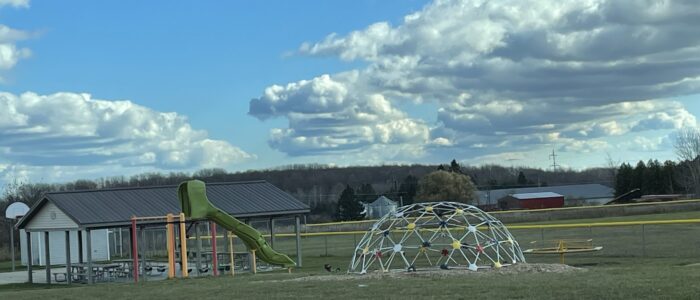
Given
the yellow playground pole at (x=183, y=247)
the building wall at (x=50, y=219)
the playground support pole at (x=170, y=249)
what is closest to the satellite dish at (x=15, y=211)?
the building wall at (x=50, y=219)

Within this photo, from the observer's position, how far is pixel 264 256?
28969 mm

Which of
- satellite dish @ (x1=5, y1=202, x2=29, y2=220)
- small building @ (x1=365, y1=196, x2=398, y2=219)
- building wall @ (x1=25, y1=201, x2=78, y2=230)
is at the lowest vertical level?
small building @ (x1=365, y1=196, x2=398, y2=219)

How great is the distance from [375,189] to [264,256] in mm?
106171

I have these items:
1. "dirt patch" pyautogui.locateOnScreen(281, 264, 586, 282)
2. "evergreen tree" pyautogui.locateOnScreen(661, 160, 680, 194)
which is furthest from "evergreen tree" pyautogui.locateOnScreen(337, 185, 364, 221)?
"dirt patch" pyautogui.locateOnScreen(281, 264, 586, 282)

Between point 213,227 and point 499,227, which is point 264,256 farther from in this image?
point 499,227

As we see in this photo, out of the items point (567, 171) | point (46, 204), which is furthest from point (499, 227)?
point (567, 171)

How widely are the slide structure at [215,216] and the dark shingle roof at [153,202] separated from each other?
286 cm

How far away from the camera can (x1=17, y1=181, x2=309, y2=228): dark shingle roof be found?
29.6m

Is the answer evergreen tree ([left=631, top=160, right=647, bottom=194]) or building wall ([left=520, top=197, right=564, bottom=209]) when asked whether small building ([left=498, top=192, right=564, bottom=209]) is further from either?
evergreen tree ([left=631, top=160, right=647, bottom=194])

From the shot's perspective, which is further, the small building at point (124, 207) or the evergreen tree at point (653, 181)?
the evergreen tree at point (653, 181)

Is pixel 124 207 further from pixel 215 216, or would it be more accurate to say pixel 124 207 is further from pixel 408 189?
pixel 408 189

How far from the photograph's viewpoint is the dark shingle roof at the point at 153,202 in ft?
97.2

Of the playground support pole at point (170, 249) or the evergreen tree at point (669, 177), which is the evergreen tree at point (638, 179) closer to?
the evergreen tree at point (669, 177)

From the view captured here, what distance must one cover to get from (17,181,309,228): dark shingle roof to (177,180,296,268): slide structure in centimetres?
286
